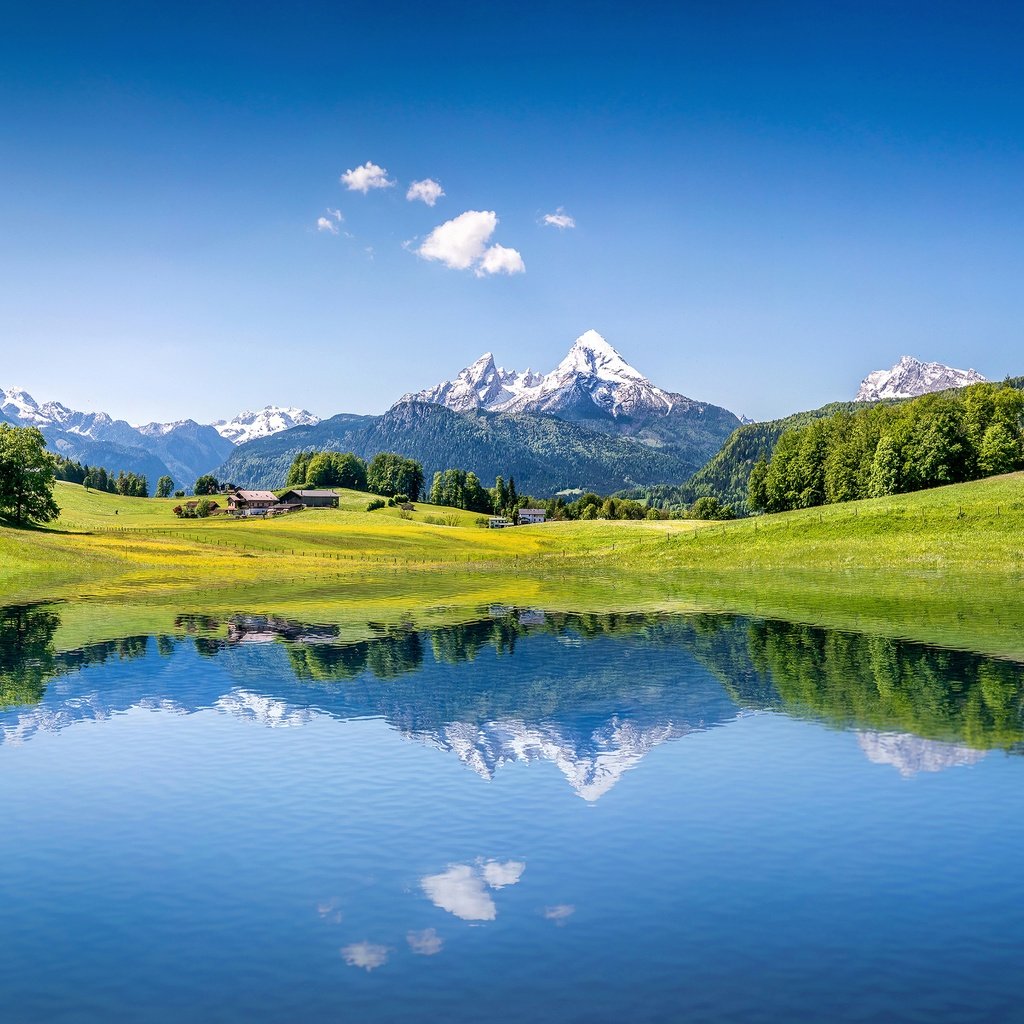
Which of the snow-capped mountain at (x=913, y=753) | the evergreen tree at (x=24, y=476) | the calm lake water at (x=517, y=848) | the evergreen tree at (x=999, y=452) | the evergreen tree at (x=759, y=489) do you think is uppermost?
the evergreen tree at (x=999, y=452)

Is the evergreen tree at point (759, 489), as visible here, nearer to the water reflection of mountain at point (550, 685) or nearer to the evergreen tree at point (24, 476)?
the evergreen tree at point (24, 476)

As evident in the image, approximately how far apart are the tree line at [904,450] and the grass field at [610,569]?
17544 mm

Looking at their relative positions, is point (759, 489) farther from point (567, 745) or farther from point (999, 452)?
point (567, 745)

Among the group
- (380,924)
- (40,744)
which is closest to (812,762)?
(380,924)

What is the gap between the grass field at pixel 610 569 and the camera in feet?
215

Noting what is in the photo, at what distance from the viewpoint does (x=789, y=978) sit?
48.5 feet

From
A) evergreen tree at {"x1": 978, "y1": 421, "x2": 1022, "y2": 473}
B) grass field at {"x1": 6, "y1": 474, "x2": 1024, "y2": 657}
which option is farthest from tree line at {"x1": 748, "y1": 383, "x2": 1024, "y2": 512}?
grass field at {"x1": 6, "y1": 474, "x2": 1024, "y2": 657}

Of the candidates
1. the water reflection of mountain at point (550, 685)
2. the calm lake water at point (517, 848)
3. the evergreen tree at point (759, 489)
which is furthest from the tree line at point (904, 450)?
the calm lake water at point (517, 848)

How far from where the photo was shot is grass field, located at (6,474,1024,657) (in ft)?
215

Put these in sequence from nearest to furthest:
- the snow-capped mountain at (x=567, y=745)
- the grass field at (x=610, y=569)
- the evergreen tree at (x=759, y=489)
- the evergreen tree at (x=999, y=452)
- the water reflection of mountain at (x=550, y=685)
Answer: the snow-capped mountain at (x=567, y=745)
the water reflection of mountain at (x=550, y=685)
the grass field at (x=610, y=569)
the evergreen tree at (x=999, y=452)
the evergreen tree at (x=759, y=489)

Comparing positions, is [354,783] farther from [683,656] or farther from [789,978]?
[683,656]

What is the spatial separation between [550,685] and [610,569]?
7082cm

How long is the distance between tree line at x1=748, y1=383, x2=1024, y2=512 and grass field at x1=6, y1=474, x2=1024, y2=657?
1754 centimetres

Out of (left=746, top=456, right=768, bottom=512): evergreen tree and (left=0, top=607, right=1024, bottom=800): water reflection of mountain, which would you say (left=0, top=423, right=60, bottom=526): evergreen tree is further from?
(left=746, top=456, right=768, bottom=512): evergreen tree
